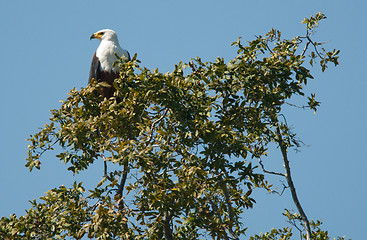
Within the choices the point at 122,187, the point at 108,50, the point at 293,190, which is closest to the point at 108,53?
the point at 108,50

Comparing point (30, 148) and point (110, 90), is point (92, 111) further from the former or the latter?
point (110, 90)

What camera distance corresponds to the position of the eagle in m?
9.43

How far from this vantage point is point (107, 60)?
9500 millimetres

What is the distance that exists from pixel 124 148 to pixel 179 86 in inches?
40.6

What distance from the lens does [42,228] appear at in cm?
668

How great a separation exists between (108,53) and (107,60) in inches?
5.8

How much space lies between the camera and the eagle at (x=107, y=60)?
9.43 m

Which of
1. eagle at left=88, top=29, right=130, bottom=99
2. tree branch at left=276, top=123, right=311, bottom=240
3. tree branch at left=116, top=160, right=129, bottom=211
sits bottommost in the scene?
tree branch at left=116, top=160, right=129, bottom=211

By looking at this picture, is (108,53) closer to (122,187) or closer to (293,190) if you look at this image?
(122,187)

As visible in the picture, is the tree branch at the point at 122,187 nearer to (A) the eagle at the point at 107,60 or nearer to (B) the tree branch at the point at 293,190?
(B) the tree branch at the point at 293,190

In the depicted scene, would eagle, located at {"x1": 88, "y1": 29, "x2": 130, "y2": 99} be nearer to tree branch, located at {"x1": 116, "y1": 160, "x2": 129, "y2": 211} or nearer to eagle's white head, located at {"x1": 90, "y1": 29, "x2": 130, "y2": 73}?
eagle's white head, located at {"x1": 90, "y1": 29, "x2": 130, "y2": 73}

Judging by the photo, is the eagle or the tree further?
the eagle

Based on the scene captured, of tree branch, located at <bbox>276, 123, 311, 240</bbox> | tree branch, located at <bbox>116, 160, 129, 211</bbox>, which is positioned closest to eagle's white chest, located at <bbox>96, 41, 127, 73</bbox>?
tree branch, located at <bbox>116, 160, 129, 211</bbox>

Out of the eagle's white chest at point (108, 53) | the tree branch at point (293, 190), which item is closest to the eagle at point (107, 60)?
the eagle's white chest at point (108, 53)
